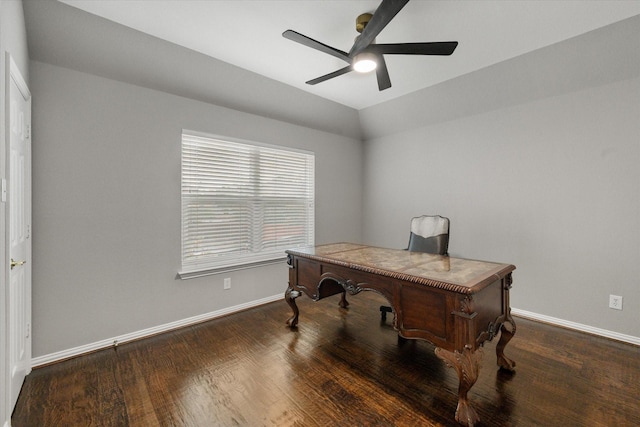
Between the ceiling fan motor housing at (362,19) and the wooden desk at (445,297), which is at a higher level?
the ceiling fan motor housing at (362,19)

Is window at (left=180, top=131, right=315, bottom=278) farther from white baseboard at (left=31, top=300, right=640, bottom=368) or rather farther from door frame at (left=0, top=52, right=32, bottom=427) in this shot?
door frame at (left=0, top=52, right=32, bottom=427)

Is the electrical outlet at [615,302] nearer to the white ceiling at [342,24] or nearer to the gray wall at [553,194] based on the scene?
the gray wall at [553,194]

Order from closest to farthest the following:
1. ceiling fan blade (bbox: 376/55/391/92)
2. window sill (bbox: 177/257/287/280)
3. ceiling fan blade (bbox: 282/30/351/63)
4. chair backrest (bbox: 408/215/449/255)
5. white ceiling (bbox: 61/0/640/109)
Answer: ceiling fan blade (bbox: 282/30/351/63) → white ceiling (bbox: 61/0/640/109) → ceiling fan blade (bbox: 376/55/391/92) → chair backrest (bbox: 408/215/449/255) → window sill (bbox: 177/257/287/280)

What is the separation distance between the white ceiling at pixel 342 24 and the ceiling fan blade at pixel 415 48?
0.30 m

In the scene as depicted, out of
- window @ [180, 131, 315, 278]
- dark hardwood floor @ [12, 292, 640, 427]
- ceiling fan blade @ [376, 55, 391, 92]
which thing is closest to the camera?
dark hardwood floor @ [12, 292, 640, 427]

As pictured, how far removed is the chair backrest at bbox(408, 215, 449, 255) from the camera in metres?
2.72

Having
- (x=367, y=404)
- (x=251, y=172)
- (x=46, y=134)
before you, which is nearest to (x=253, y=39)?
(x=251, y=172)

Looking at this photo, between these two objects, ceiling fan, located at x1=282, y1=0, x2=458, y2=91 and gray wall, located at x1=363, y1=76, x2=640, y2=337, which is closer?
ceiling fan, located at x1=282, y1=0, x2=458, y2=91

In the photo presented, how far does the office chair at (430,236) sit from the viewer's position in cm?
272

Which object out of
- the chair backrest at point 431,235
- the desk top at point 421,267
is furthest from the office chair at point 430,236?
the desk top at point 421,267

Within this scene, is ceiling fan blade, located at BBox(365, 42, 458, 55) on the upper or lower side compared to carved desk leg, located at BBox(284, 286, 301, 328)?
upper

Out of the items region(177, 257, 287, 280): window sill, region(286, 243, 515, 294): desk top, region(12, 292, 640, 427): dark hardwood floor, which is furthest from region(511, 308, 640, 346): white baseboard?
region(177, 257, 287, 280): window sill

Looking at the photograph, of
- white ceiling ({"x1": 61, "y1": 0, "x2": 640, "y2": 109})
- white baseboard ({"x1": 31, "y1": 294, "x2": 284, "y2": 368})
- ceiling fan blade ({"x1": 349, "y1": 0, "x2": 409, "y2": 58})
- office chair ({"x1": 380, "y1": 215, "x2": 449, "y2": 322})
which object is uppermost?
white ceiling ({"x1": 61, "y1": 0, "x2": 640, "y2": 109})

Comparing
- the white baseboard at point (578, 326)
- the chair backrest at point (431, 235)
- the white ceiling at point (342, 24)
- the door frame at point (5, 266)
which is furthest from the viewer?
the chair backrest at point (431, 235)
